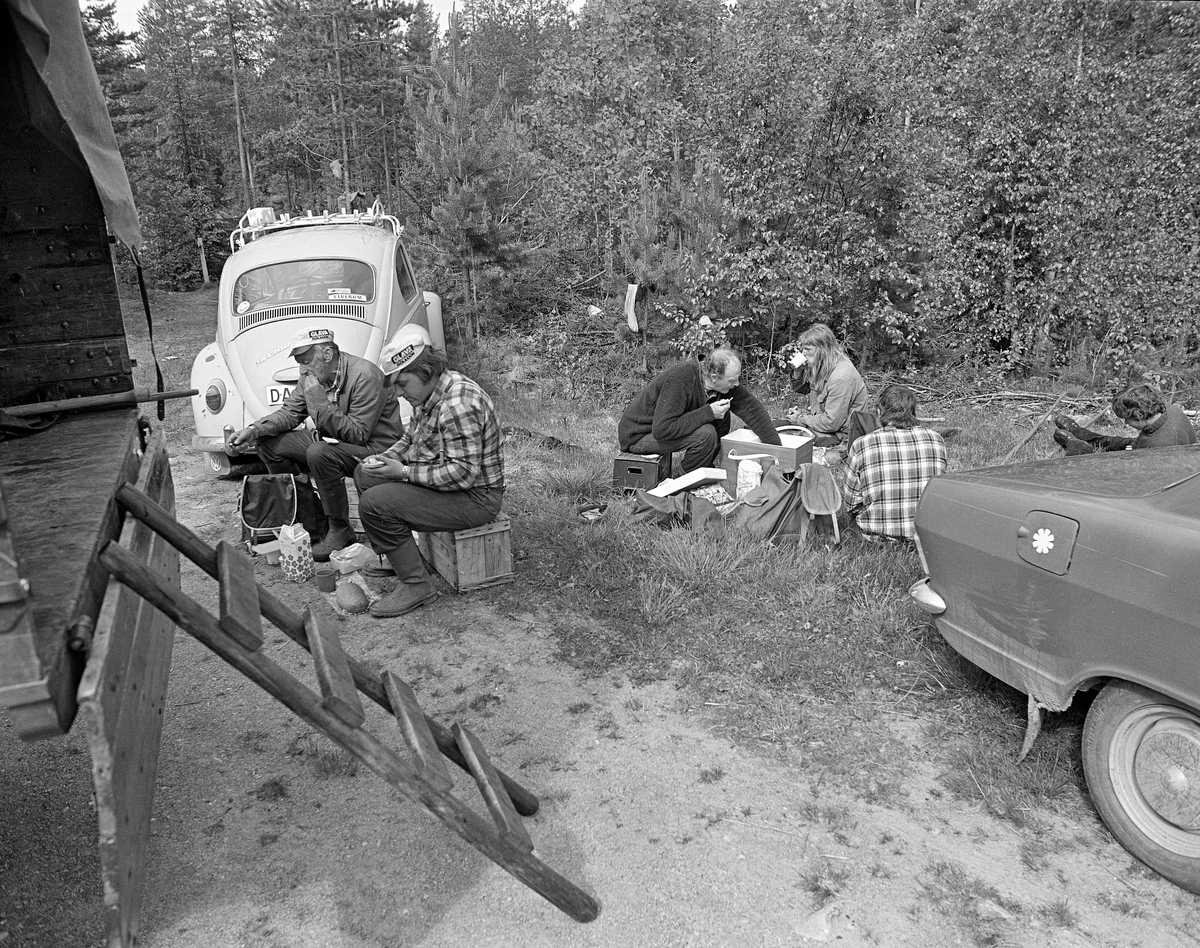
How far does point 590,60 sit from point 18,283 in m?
14.4

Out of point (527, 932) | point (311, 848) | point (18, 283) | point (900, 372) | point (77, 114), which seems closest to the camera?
point (527, 932)

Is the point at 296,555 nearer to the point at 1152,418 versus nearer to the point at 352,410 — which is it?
the point at 352,410

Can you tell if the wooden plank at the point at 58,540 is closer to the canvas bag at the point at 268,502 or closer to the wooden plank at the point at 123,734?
the wooden plank at the point at 123,734

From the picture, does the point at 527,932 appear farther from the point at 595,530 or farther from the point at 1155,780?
the point at 595,530

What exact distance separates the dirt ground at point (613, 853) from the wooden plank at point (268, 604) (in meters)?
0.45

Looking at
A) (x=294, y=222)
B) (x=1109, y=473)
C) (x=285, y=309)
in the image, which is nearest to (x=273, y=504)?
(x=285, y=309)

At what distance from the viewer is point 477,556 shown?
5.04m

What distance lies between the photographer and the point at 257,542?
577 centimetres

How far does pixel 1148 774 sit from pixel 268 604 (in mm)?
2870

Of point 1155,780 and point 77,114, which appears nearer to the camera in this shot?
point 1155,780

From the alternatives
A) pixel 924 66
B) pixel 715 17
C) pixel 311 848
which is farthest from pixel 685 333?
pixel 715 17

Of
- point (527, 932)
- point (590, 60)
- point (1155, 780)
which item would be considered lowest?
point (527, 932)

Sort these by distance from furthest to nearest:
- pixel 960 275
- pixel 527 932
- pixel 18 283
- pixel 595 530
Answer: pixel 960 275, pixel 595 530, pixel 18 283, pixel 527 932

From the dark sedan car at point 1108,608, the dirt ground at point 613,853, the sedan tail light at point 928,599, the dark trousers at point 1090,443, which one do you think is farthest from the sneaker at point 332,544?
the dark trousers at point 1090,443
